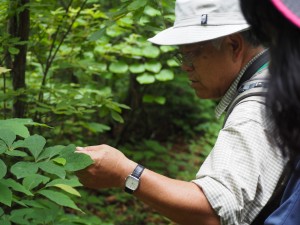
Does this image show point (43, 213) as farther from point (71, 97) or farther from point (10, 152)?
point (71, 97)

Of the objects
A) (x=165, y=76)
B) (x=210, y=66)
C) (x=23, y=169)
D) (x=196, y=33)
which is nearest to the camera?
(x=23, y=169)

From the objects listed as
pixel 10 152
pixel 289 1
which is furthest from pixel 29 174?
pixel 289 1

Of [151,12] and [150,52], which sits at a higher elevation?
[151,12]

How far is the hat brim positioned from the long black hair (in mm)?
776

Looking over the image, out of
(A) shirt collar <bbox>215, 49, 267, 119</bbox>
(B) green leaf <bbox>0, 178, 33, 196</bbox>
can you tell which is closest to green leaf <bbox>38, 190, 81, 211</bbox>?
(B) green leaf <bbox>0, 178, 33, 196</bbox>

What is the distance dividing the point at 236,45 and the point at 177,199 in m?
0.67

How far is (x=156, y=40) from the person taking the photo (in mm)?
1816

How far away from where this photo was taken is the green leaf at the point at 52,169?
132 cm

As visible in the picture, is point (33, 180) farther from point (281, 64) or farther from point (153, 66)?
point (153, 66)

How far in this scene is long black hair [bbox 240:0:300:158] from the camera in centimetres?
77

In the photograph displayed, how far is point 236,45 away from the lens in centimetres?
176

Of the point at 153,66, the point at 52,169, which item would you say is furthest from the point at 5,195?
the point at 153,66

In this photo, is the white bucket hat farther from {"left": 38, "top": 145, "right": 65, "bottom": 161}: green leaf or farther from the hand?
{"left": 38, "top": 145, "right": 65, "bottom": 161}: green leaf

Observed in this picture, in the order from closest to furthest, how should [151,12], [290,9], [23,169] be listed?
[290,9] < [23,169] < [151,12]
